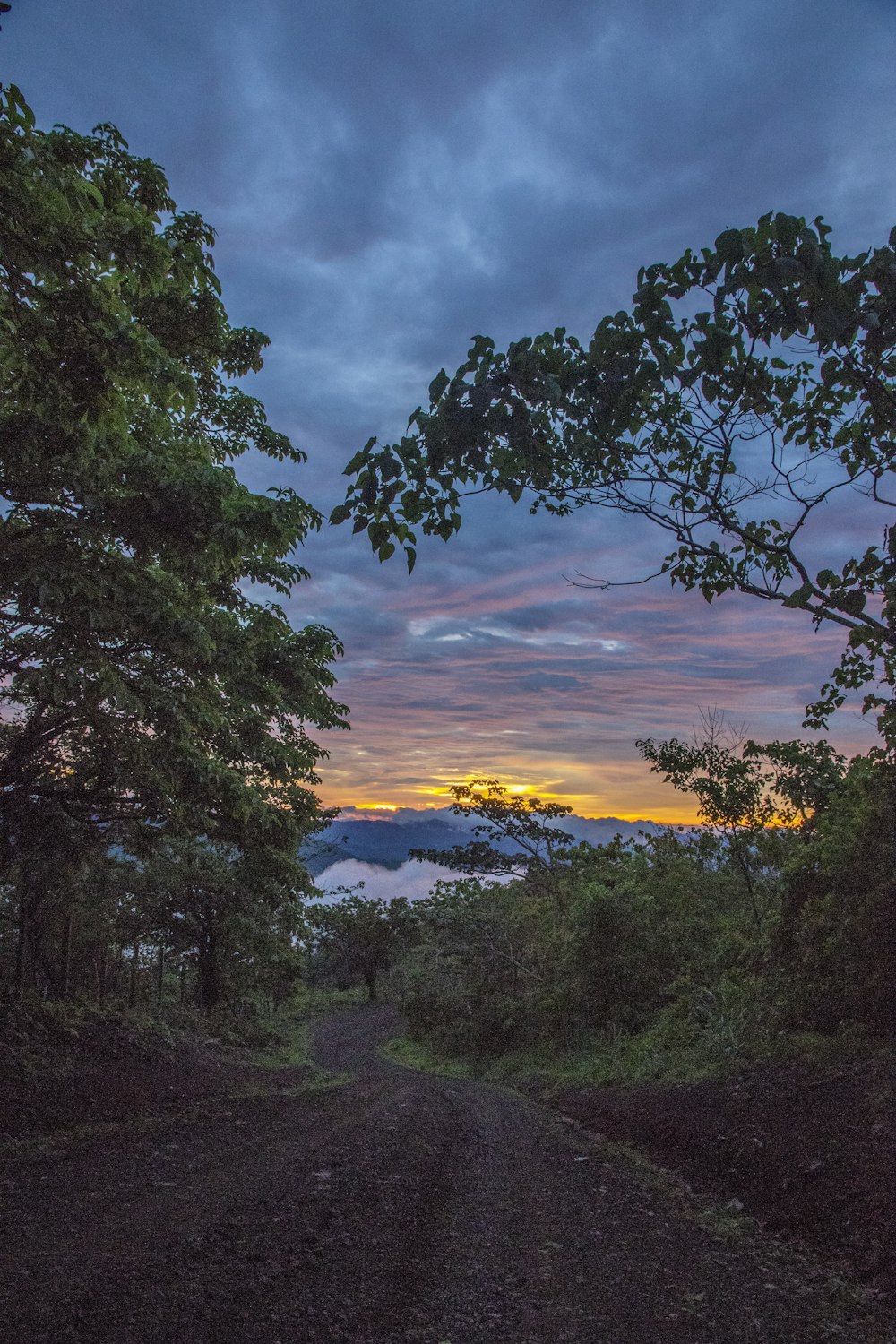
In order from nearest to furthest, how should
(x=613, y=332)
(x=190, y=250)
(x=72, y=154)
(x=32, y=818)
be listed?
1. (x=613, y=332)
2. (x=190, y=250)
3. (x=72, y=154)
4. (x=32, y=818)

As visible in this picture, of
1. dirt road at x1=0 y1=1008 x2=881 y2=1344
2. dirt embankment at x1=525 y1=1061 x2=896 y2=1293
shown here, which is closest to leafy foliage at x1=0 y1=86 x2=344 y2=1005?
dirt road at x1=0 y1=1008 x2=881 y2=1344

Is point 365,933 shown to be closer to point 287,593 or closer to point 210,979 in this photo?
point 210,979

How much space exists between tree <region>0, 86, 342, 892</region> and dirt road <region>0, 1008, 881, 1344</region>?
360cm

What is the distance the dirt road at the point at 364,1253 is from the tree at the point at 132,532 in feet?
11.8

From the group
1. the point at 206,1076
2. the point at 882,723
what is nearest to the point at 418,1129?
the point at 206,1076

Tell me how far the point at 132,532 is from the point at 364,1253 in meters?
5.46

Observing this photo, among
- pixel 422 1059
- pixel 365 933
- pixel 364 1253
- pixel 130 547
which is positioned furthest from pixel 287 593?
pixel 365 933

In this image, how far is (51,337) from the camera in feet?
13.1

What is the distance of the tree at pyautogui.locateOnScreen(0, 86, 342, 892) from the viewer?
12.9ft

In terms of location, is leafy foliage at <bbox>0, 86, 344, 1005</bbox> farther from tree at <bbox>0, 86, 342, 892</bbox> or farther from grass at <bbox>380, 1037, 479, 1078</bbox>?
grass at <bbox>380, 1037, 479, 1078</bbox>

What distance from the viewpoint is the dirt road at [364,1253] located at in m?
3.62

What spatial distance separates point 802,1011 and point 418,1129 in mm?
4706

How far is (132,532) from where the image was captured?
615 centimetres

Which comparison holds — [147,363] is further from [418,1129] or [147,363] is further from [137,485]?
[418,1129]
